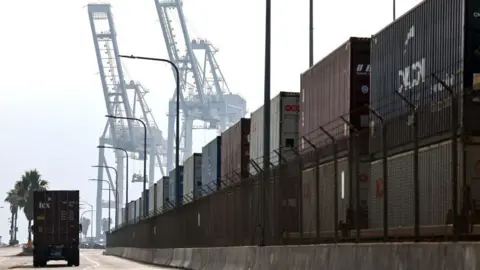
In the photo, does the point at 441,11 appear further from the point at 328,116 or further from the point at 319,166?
the point at 328,116

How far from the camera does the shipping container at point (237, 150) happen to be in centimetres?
4312

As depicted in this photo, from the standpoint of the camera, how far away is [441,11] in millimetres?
20391

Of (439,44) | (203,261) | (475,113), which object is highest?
(439,44)

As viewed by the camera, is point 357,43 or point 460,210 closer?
point 460,210

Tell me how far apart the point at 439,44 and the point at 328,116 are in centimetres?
849

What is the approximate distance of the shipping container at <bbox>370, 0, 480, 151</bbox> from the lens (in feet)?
50.4

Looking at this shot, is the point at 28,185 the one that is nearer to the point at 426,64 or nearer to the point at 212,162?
the point at 212,162

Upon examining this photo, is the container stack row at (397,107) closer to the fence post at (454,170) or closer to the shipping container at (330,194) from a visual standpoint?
the shipping container at (330,194)

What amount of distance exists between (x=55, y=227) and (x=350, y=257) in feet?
114

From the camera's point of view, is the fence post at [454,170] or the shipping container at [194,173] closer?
the fence post at [454,170]

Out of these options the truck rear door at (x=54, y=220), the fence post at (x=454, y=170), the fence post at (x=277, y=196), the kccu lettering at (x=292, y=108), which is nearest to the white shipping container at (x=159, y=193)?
the truck rear door at (x=54, y=220)

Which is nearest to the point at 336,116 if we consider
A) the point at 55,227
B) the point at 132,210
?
the point at 55,227

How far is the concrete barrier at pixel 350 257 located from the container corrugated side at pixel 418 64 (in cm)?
170

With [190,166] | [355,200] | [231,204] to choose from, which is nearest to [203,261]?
[231,204]
